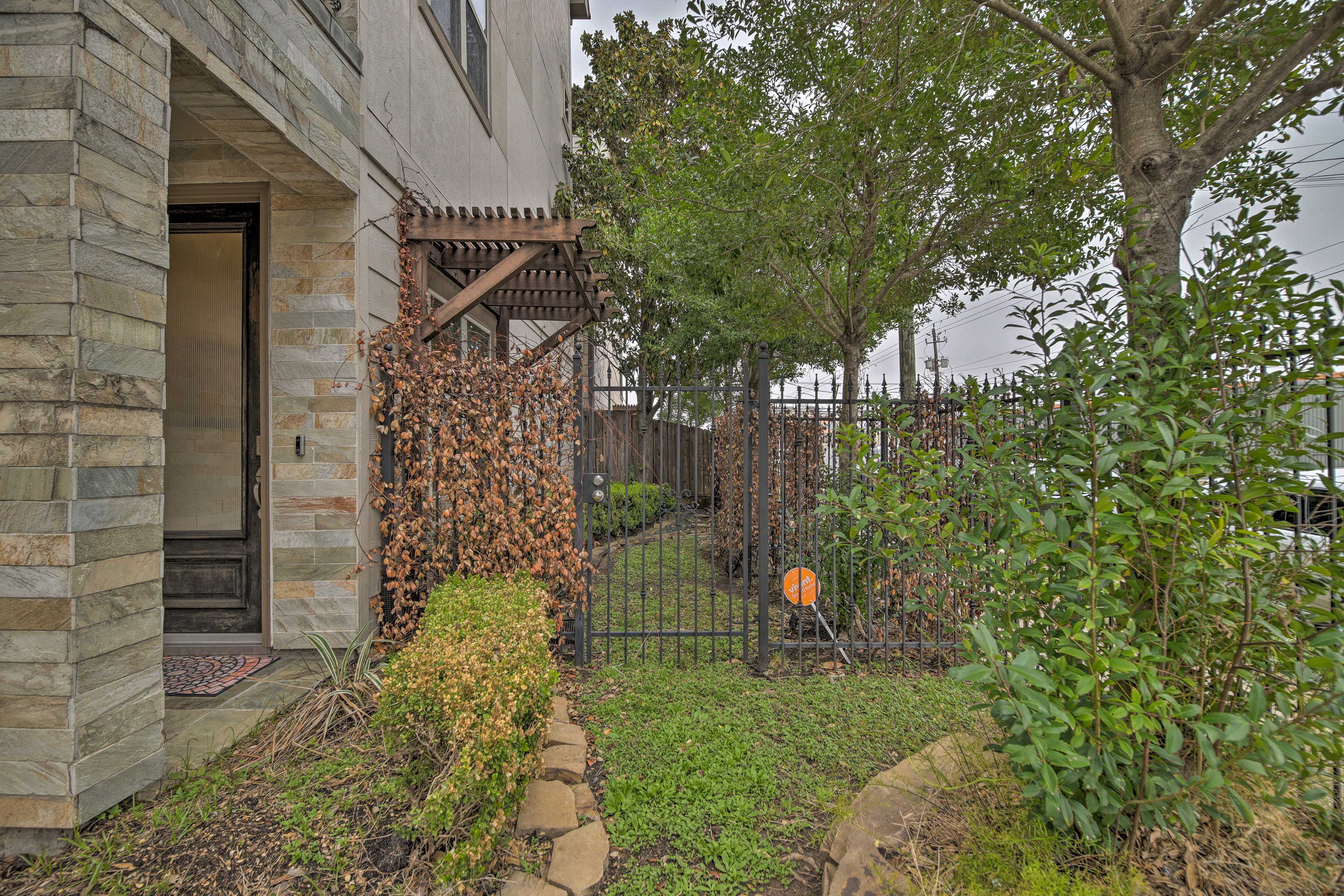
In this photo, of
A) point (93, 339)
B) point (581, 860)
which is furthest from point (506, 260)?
point (581, 860)

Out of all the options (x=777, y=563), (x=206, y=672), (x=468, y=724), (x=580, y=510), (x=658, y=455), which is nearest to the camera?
(x=468, y=724)

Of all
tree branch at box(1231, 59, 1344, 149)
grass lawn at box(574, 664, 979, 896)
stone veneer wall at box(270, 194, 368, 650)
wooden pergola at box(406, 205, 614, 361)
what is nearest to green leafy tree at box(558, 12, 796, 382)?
wooden pergola at box(406, 205, 614, 361)

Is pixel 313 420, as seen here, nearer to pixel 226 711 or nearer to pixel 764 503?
pixel 226 711

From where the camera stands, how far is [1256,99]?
2.61m

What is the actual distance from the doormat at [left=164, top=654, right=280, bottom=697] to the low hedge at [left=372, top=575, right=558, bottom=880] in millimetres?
1456

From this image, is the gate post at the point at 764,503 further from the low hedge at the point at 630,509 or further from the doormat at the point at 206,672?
the low hedge at the point at 630,509

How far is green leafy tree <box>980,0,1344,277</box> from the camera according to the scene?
100 inches

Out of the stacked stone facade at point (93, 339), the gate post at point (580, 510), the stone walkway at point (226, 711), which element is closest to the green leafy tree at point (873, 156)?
the gate post at point (580, 510)

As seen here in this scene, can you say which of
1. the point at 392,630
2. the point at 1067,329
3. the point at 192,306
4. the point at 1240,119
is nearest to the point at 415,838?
the point at 392,630

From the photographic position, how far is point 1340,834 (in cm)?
185

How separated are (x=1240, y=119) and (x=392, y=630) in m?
5.12

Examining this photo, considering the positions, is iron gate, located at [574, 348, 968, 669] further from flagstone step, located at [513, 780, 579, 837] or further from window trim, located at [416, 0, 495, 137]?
window trim, located at [416, 0, 495, 137]

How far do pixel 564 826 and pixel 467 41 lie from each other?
675 centimetres

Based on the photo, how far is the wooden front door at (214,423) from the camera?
3.81 meters
